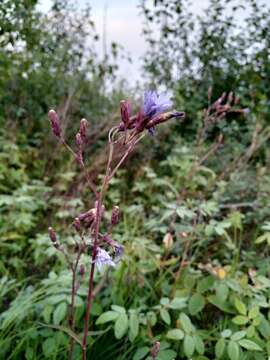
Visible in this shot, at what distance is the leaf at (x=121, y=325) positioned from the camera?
1.54m

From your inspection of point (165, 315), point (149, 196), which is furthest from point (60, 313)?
point (149, 196)

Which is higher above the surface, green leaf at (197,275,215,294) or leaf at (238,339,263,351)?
green leaf at (197,275,215,294)

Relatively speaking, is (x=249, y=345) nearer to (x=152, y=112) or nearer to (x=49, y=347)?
(x=49, y=347)

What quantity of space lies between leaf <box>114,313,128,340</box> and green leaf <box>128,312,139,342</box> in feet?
0.07

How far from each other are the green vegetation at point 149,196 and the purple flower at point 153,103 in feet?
2.02

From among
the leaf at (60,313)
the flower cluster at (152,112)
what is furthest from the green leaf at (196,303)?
the flower cluster at (152,112)

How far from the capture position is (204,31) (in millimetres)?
5102

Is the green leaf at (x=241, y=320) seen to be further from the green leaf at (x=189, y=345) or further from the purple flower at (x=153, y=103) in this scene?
the purple flower at (x=153, y=103)

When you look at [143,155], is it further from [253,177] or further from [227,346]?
[227,346]

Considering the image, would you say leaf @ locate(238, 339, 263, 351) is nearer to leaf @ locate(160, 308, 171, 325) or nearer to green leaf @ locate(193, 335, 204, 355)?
green leaf @ locate(193, 335, 204, 355)

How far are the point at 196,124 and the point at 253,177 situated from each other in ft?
4.14

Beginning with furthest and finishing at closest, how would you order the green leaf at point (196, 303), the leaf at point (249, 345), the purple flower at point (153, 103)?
the green leaf at point (196, 303) < the leaf at point (249, 345) < the purple flower at point (153, 103)

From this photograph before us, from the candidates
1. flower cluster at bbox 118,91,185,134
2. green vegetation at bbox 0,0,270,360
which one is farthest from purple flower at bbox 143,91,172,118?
green vegetation at bbox 0,0,270,360

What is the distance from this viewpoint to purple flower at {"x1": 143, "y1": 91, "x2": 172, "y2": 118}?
111cm
